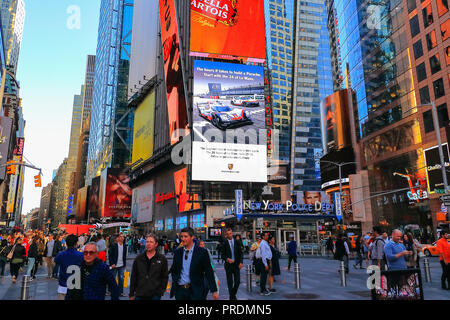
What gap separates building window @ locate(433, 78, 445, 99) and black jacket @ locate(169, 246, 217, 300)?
45.1 m

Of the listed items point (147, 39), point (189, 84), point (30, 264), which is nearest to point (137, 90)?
point (147, 39)

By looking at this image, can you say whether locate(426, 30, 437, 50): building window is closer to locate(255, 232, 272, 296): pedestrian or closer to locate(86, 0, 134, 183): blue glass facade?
locate(255, 232, 272, 296): pedestrian

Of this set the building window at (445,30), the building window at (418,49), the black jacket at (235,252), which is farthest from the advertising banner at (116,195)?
the black jacket at (235,252)

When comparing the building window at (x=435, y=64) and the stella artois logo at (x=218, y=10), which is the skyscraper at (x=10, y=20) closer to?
the stella artois logo at (x=218, y=10)

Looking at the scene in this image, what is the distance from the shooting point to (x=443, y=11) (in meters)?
42.2

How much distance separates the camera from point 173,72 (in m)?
65.2

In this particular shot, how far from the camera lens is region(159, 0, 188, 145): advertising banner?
61.6 meters

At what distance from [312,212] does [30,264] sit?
32739mm

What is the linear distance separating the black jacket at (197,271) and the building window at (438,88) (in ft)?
148

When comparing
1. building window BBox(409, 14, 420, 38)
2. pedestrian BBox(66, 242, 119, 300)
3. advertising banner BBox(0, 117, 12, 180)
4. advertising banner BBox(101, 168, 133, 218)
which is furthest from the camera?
advertising banner BBox(101, 168, 133, 218)

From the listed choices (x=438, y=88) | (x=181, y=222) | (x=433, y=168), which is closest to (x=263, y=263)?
(x=433, y=168)

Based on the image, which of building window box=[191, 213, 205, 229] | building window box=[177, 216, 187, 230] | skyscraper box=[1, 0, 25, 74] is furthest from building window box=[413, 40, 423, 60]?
skyscraper box=[1, 0, 25, 74]

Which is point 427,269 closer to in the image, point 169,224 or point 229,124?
point 229,124
